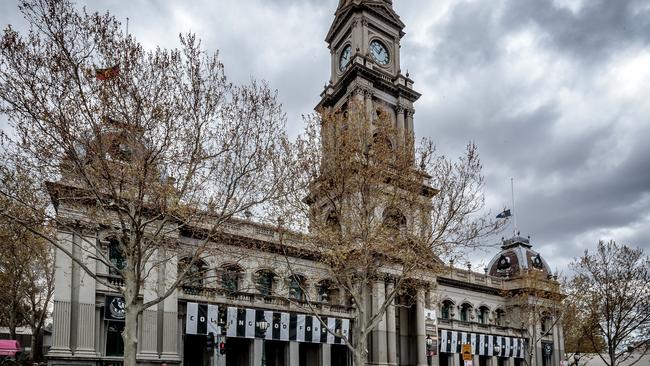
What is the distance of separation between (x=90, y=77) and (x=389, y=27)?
135ft

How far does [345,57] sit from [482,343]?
29842 millimetres

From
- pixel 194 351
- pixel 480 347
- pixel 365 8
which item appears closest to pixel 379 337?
pixel 194 351

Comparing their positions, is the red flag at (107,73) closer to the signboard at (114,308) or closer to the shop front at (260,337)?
the signboard at (114,308)

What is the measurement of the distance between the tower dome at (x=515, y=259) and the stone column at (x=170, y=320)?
43100 mm

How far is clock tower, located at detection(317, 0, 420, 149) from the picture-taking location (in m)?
52.7

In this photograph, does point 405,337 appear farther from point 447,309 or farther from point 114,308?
point 114,308

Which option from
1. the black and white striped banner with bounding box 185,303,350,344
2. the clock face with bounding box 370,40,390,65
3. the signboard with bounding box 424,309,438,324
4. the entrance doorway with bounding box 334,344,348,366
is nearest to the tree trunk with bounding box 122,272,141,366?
the black and white striped banner with bounding box 185,303,350,344

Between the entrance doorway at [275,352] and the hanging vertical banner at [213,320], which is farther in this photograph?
the entrance doorway at [275,352]

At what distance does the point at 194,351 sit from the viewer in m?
38.4

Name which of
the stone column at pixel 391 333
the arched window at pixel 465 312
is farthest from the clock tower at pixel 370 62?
the arched window at pixel 465 312

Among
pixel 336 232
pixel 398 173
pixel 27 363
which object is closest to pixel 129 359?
pixel 336 232

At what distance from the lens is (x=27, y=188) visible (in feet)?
72.1

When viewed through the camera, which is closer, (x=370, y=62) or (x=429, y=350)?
(x=429, y=350)

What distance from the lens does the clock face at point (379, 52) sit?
55.8 metres
